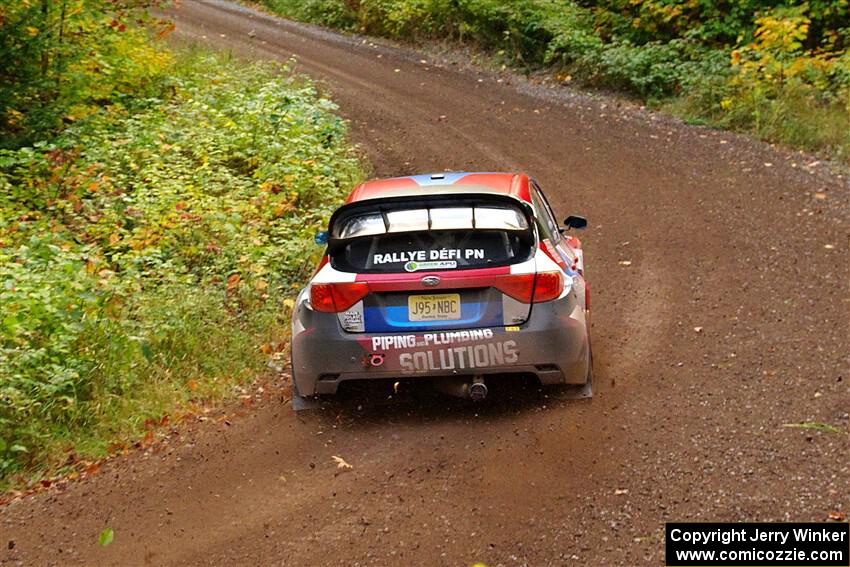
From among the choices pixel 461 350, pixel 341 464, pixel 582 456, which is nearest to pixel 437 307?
pixel 461 350

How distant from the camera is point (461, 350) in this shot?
740 cm

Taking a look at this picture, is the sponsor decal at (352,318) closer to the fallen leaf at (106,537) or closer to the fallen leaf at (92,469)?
the fallen leaf at (92,469)

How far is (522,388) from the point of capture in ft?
26.9

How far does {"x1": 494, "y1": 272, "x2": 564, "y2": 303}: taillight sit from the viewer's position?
290 inches

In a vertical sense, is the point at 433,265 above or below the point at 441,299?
above

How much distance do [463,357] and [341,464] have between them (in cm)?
111

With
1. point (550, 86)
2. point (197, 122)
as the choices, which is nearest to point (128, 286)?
point (197, 122)

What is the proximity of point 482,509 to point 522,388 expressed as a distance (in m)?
2.00

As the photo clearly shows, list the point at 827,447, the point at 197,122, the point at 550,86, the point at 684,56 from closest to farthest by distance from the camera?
the point at 827,447
the point at 197,122
the point at 684,56
the point at 550,86

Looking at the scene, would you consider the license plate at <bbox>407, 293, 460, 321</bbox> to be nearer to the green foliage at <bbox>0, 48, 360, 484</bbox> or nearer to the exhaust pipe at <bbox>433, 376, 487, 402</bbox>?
the exhaust pipe at <bbox>433, 376, 487, 402</bbox>

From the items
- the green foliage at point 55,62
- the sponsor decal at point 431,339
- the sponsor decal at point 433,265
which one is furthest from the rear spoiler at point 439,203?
the green foliage at point 55,62

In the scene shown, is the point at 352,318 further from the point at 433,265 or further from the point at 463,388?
the point at 463,388

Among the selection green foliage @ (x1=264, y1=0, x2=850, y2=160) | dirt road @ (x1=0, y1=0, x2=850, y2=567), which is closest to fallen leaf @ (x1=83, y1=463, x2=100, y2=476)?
dirt road @ (x1=0, y1=0, x2=850, y2=567)

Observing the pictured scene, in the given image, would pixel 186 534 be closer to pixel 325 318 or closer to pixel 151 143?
pixel 325 318
